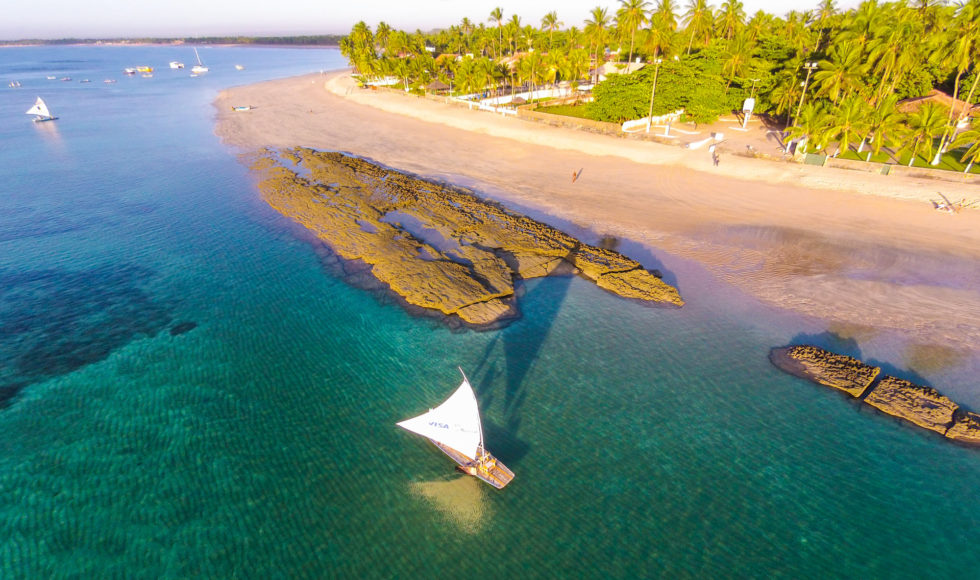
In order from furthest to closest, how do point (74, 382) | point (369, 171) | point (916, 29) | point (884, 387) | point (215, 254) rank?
point (369, 171)
point (916, 29)
point (215, 254)
point (74, 382)
point (884, 387)

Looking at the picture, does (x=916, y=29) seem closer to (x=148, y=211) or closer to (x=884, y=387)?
(x=884, y=387)

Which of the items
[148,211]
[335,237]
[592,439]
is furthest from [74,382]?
[148,211]

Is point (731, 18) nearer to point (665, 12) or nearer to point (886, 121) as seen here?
point (665, 12)

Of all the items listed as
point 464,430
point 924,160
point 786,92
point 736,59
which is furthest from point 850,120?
point 464,430

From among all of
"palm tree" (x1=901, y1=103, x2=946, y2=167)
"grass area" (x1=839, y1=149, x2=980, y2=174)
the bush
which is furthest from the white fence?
"palm tree" (x1=901, y1=103, x2=946, y2=167)

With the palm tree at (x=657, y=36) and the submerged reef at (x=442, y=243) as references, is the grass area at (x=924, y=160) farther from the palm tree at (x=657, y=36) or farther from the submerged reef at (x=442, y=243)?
the palm tree at (x=657, y=36)

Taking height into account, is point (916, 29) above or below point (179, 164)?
above
